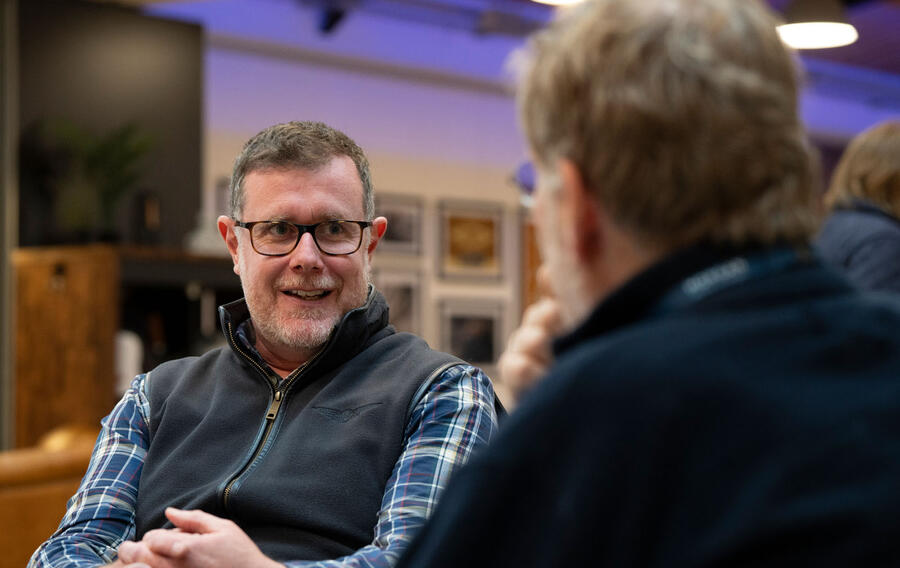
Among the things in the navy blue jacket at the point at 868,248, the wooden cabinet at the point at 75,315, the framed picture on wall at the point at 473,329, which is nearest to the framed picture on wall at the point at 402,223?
the framed picture on wall at the point at 473,329

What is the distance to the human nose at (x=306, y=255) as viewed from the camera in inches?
81.4

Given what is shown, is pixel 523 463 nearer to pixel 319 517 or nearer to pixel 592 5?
pixel 592 5

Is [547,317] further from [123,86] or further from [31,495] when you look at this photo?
[123,86]

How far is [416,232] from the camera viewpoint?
29.8 ft

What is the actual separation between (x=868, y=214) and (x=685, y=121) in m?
2.38

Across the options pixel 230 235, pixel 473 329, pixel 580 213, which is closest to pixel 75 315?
pixel 473 329

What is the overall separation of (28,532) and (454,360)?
235cm

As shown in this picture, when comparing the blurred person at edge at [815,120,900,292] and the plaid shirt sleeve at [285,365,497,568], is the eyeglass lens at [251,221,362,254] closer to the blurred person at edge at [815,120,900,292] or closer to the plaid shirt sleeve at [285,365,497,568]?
the plaid shirt sleeve at [285,365,497,568]

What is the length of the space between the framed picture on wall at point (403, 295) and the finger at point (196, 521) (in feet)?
23.1

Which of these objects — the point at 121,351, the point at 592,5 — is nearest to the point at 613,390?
the point at 592,5

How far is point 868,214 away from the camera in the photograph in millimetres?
3107

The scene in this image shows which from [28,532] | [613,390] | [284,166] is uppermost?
[284,166]

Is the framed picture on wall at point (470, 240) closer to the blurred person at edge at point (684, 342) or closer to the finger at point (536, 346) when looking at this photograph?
the finger at point (536, 346)

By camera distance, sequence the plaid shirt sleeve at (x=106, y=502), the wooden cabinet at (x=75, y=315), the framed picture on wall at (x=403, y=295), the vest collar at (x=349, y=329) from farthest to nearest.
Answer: the framed picture on wall at (x=403, y=295) → the wooden cabinet at (x=75, y=315) → the vest collar at (x=349, y=329) → the plaid shirt sleeve at (x=106, y=502)
